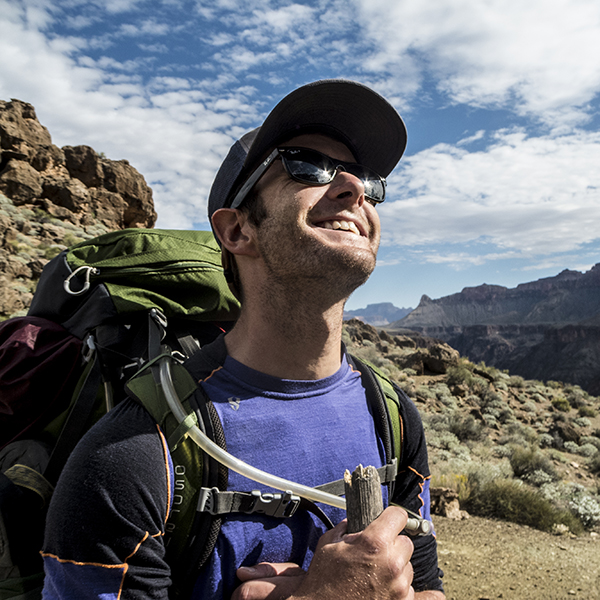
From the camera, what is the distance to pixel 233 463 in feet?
3.87

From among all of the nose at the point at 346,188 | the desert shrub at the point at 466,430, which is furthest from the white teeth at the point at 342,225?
the desert shrub at the point at 466,430

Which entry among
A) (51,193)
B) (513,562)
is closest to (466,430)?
(513,562)

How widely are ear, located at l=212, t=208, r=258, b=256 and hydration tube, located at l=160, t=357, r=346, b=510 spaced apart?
0.54m

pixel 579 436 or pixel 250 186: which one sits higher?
pixel 250 186

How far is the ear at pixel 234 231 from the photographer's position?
5.33 feet

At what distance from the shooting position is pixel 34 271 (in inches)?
446

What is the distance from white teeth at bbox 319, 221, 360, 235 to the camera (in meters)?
1.55

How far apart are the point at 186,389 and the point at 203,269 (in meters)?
0.76

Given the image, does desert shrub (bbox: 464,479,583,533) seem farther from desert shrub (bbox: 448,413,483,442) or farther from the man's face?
the man's face

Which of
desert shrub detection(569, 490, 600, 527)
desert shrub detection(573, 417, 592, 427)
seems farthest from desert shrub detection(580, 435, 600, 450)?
desert shrub detection(569, 490, 600, 527)

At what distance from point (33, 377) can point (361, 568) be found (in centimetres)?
132

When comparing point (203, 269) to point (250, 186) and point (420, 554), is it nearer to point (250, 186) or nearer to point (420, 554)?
point (250, 186)

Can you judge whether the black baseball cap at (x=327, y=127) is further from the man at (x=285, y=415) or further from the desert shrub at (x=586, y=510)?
the desert shrub at (x=586, y=510)

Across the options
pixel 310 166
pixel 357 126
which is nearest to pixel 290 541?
pixel 310 166
